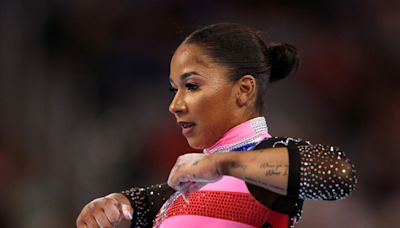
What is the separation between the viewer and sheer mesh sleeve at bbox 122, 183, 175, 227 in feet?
6.42

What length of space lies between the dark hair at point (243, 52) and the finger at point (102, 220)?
0.49 metres

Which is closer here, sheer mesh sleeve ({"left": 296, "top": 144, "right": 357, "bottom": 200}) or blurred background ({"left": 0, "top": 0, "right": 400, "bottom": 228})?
sheer mesh sleeve ({"left": 296, "top": 144, "right": 357, "bottom": 200})

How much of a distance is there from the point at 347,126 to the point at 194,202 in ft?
7.19

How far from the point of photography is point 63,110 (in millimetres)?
3811

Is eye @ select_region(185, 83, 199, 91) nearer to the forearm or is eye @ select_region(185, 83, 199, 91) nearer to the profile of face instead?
the profile of face

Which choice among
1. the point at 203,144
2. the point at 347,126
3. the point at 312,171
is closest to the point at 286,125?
the point at 347,126

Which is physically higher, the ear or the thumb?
the ear

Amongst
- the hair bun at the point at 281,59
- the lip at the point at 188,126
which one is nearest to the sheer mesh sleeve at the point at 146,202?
the lip at the point at 188,126

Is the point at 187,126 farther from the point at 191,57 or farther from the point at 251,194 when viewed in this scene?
the point at 251,194

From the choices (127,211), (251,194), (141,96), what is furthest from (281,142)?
(141,96)

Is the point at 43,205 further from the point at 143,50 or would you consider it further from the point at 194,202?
the point at 194,202

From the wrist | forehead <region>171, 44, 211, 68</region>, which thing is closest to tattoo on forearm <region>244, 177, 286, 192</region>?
forehead <region>171, 44, 211, 68</region>

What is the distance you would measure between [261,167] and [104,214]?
1.86 ft

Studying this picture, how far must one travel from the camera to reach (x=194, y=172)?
1447mm
